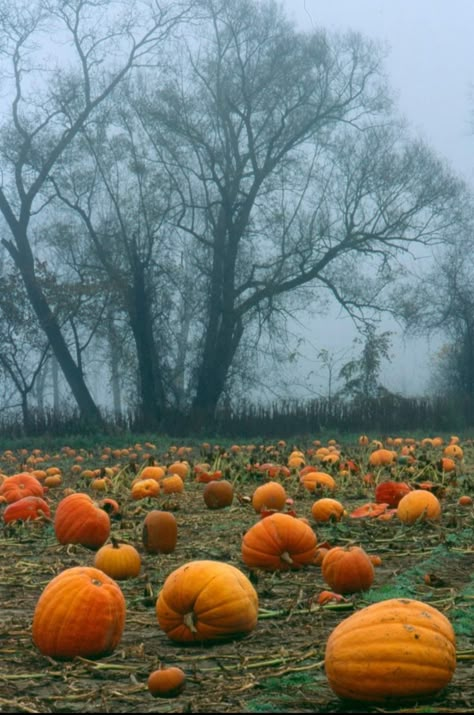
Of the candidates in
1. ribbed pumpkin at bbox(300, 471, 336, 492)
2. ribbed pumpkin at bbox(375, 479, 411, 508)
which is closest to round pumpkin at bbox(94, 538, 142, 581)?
ribbed pumpkin at bbox(375, 479, 411, 508)

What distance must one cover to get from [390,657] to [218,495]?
16.9 feet

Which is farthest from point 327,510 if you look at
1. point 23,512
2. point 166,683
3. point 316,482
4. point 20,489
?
point 166,683

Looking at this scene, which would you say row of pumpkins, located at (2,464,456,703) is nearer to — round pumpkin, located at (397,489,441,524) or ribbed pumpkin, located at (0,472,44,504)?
round pumpkin, located at (397,489,441,524)

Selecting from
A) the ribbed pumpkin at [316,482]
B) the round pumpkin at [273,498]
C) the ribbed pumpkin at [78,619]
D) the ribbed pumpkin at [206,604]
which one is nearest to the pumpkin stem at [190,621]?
the ribbed pumpkin at [206,604]

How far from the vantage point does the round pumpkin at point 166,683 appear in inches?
105

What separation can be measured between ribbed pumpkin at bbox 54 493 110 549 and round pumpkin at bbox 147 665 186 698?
10.7ft

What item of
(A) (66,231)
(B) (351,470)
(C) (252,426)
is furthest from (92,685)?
(A) (66,231)

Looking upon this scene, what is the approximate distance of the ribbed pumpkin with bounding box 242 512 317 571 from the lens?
4832 millimetres

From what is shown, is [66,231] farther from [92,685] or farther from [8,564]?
[92,685]

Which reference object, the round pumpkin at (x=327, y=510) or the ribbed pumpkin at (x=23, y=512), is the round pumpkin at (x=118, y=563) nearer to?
the round pumpkin at (x=327, y=510)

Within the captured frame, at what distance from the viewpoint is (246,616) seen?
351 cm

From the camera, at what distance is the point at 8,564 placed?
18.9ft

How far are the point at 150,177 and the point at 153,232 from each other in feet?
6.74

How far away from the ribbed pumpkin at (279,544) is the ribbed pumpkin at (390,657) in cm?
211
